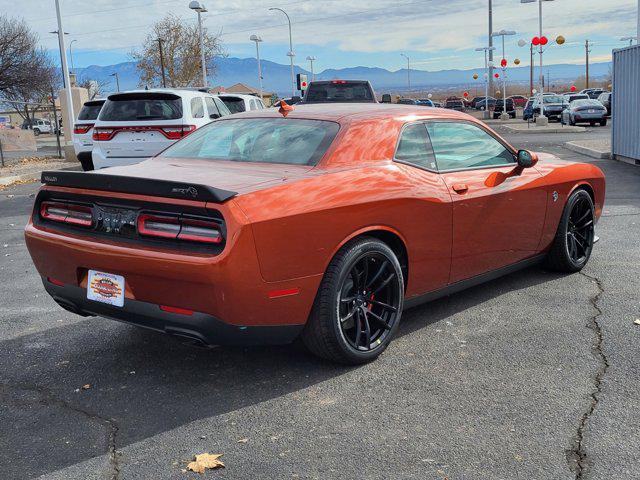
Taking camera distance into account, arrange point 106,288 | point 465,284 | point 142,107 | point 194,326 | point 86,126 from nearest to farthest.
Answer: point 194,326 < point 106,288 < point 465,284 < point 142,107 < point 86,126

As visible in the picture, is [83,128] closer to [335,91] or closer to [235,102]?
[235,102]

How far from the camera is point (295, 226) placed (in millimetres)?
3797

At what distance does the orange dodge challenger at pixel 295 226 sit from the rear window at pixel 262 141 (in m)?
0.01

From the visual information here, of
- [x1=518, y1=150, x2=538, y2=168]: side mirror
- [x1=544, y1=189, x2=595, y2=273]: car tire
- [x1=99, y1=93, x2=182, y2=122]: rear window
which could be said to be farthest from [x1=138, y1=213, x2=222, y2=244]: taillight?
[x1=99, y1=93, x2=182, y2=122]: rear window

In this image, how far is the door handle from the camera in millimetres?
4883

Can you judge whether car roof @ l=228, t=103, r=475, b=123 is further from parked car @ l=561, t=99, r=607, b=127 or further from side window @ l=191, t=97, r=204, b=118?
parked car @ l=561, t=99, r=607, b=127

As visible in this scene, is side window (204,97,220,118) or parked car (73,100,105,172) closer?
side window (204,97,220,118)

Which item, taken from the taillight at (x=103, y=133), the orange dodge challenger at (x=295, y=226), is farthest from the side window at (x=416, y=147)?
the taillight at (x=103, y=133)

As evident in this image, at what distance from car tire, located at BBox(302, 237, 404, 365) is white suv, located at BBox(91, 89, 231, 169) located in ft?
28.0

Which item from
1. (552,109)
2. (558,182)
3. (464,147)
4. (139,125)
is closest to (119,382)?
(464,147)

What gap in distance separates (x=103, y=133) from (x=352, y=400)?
9833mm

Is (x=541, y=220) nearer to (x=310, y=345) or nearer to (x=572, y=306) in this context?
(x=572, y=306)

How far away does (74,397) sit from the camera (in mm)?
3938

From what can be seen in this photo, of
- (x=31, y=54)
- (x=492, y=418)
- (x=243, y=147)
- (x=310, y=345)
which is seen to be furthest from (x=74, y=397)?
(x=31, y=54)
